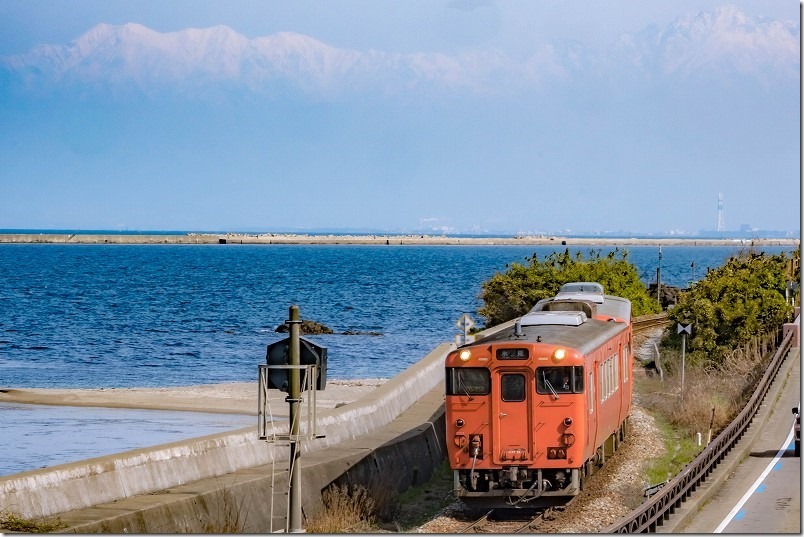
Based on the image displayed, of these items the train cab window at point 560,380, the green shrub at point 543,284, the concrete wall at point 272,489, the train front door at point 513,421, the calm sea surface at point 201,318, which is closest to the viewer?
the concrete wall at point 272,489

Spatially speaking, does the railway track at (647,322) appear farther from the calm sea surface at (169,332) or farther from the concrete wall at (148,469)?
the concrete wall at (148,469)

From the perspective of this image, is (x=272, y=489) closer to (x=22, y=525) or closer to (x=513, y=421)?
(x=22, y=525)

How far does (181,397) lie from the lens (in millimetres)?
35750

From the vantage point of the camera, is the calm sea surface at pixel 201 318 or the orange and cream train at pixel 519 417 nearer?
the orange and cream train at pixel 519 417

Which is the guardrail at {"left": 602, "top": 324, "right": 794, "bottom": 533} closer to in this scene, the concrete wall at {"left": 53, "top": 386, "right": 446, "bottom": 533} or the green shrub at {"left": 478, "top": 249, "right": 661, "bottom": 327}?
the concrete wall at {"left": 53, "top": 386, "right": 446, "bottom": 533}

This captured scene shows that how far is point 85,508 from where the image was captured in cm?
1568

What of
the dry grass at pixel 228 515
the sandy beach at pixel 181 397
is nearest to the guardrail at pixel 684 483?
the dry grass at pixel 228 515

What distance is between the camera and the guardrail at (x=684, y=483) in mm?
16484

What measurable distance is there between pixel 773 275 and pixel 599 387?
26532 mm

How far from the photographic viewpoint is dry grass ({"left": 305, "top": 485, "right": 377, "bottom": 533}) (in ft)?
59.0

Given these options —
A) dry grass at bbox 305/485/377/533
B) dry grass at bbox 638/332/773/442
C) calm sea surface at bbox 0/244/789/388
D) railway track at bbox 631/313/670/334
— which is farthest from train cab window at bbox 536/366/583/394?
railway track at bbox 631/313/670/334

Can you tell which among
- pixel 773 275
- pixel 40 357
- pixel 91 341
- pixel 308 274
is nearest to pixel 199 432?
pixel 773 275

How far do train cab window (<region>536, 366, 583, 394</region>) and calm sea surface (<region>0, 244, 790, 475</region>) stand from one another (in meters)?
4.26

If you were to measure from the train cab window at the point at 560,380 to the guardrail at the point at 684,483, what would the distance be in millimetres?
2037
